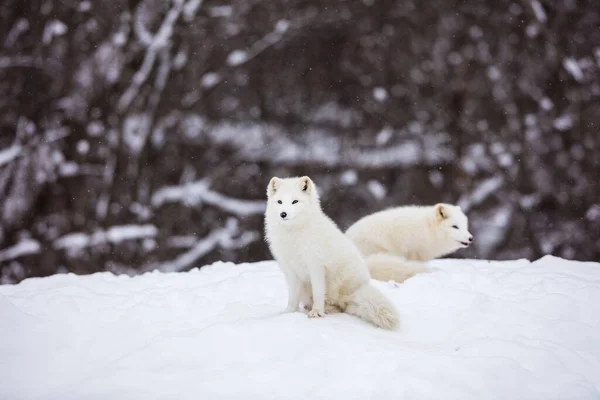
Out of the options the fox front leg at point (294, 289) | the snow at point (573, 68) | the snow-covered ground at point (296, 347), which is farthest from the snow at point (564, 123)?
the fox front leg at point (294, 289)

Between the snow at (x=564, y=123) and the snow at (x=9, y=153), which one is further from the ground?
the snow at (x=564, y=123)

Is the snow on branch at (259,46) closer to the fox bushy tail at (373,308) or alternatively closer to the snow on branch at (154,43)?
the snow on branch at (154,43)

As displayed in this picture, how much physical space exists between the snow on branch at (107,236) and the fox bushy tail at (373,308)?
8.10 metres

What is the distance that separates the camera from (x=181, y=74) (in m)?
10.9

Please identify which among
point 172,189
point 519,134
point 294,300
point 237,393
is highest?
point 237,393

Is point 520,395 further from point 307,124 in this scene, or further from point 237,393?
point 307,124

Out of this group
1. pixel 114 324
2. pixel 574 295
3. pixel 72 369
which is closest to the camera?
pixel 72 369

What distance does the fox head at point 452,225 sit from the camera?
5332mm

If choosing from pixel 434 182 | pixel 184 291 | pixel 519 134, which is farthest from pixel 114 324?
pixel 519 134

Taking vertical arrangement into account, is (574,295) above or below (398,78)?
below

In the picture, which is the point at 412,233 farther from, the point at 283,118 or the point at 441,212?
the point at 283,118

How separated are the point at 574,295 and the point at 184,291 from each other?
2923mm

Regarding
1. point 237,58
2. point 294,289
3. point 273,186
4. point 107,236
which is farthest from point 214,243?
point 294,289

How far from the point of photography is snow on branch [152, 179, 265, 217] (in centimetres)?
1048
